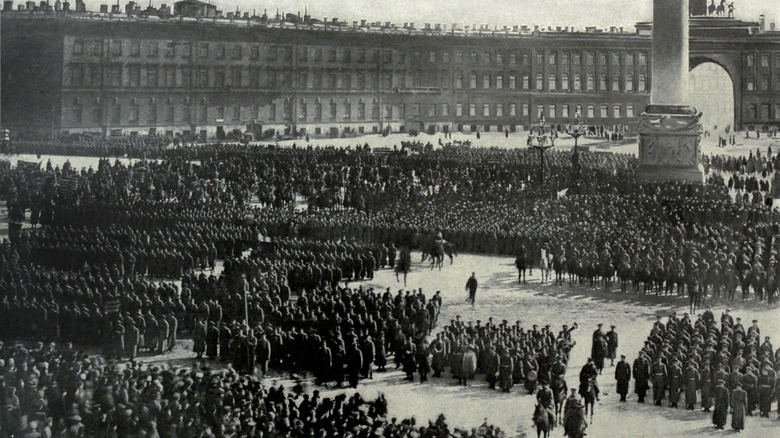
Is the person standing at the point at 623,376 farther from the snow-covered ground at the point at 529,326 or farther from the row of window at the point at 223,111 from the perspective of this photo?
the row of window at the point at 223,111

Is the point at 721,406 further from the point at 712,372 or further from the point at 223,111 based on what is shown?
the point at 223,111

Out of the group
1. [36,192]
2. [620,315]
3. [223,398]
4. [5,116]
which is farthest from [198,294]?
[5,116]

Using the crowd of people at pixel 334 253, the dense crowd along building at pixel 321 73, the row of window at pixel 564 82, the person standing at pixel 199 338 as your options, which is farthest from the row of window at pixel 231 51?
the person standing at pixel 199 338

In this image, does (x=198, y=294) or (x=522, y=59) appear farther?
(x=522, y=59)

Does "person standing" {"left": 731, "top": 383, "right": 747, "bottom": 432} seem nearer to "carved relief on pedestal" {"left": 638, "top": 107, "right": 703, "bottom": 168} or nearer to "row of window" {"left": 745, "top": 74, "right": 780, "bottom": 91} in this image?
"carved relief on pedestal" {"left": 638, "top": 107, "right": 703, "bottom": 168}

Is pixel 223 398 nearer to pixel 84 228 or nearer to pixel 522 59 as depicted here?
pixel 84 228

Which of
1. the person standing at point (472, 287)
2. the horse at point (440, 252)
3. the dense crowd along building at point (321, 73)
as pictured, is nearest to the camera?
the person standing at point (472, 287)

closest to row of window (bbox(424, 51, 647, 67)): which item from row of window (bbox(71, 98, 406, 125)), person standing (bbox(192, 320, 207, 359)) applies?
row of window (bbox(71, 98, 406, 125))
